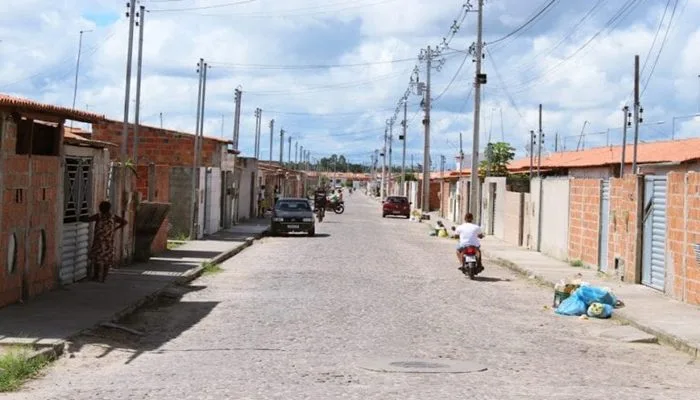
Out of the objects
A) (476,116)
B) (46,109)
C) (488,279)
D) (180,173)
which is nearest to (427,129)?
(476,116)

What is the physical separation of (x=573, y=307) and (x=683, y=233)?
2.99 meters

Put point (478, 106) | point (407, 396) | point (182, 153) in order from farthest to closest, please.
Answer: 1. point (478, 106)
2. point (182, 153)
3. point (407, 396)

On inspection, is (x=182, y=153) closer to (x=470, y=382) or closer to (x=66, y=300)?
(x=66, y=300)

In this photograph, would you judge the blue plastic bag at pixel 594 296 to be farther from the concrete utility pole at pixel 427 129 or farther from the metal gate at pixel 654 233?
the concrete utility pole at pixel 427 129

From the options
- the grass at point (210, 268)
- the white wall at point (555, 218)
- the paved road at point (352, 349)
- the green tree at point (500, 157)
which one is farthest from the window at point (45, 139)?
the green tree at point (500, 157)

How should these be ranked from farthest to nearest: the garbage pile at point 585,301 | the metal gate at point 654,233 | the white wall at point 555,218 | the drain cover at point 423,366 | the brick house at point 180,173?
the brick house at point 180,173 → the white wall at point 555,218 → the metal gate at point 654,233 → the garbage pile at point 585,301 → the drain cover at point 423,366

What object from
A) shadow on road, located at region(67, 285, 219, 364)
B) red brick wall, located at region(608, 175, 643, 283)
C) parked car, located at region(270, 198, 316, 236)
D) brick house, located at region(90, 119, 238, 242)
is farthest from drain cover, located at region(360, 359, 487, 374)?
parked car, located at region(270, 198, 316, 236)

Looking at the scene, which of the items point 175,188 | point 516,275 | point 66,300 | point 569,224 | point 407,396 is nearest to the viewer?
point 407,396

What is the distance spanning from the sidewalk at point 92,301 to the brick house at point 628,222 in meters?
9.41

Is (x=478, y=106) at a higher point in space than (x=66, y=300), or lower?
higher

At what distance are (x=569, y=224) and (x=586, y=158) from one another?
799 inches

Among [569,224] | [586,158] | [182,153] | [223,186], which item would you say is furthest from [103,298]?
[586,158]

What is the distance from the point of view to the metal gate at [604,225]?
25797 mm

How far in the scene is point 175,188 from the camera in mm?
37094
